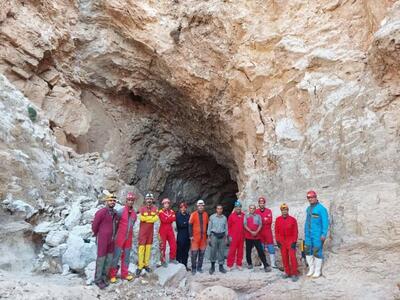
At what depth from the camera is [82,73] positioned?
14.1 meters

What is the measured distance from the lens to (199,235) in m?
8.54

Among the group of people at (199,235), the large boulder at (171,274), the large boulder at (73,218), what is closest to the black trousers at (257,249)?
the group of people at (199,235)

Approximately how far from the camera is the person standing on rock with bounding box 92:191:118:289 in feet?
22.2

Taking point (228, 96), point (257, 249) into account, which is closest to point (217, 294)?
point (257, 249)

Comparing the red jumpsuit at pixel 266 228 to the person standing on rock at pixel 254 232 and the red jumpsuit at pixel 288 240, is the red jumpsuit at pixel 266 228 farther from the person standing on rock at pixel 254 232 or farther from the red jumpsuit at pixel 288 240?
the red jumpsuit at pixel 288 240

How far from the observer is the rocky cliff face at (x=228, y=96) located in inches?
322

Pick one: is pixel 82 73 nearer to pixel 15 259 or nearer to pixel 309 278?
pixel 15 259

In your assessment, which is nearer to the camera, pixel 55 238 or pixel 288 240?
pixel 55 238

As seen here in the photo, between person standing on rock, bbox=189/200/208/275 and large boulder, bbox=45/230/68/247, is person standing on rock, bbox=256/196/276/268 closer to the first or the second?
person standing on rock, bbox=189/200/208/275

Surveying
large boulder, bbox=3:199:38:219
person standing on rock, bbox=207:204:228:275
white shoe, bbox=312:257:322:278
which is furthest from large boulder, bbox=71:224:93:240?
white shoe, bbox=312:257:322:278

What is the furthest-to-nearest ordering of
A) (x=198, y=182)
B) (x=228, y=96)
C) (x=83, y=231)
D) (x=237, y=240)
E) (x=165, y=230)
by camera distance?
(x=198, y=182)
(x=228, y=96)
(x=237, y=240)
(x=165, y=230)
(x=83, y=231)

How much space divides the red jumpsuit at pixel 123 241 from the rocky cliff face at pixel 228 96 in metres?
2.33

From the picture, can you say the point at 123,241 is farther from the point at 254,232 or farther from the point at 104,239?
the point at 254,232

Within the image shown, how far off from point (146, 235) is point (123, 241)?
22.3 inches
